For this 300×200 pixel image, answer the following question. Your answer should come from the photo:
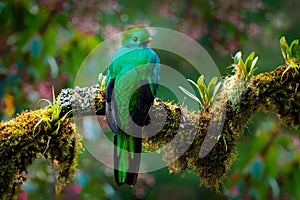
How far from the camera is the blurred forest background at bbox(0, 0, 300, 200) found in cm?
330

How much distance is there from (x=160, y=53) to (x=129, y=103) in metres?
2.45

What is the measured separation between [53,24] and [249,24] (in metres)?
1.59

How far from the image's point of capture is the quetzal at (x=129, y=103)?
2.15m

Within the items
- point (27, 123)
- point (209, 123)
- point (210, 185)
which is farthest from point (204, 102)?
point (27, 123)

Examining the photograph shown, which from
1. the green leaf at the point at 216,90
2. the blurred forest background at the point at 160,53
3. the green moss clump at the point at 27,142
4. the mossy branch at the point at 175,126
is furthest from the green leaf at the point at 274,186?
the green moss clump at the point at 27,142

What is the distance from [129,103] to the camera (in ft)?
7.22

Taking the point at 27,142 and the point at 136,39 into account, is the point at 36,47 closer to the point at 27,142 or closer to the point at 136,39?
the point at 136,39

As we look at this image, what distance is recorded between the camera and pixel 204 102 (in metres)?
2.26

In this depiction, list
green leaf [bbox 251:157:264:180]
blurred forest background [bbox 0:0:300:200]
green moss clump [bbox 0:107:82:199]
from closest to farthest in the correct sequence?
green moss clump [bbox 0:107:82:199], green leaf [bbox 251:157:264:180], blurred forest background [bbox 0:0:300:200]

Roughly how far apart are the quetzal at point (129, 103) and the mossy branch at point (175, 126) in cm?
6

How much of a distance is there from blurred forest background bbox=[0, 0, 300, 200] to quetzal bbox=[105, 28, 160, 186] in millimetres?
933

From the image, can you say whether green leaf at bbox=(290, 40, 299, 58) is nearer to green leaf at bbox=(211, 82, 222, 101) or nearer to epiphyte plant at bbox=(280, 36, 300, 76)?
epiphyte plant at bbox=(280, 36, 300, 76)

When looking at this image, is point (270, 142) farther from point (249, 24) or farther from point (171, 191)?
point (171, 191)

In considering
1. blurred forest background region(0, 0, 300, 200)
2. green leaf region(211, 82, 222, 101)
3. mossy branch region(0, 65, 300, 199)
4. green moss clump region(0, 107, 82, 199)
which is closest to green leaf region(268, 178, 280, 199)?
blurred forest background region(0, 0, 300, 200)
